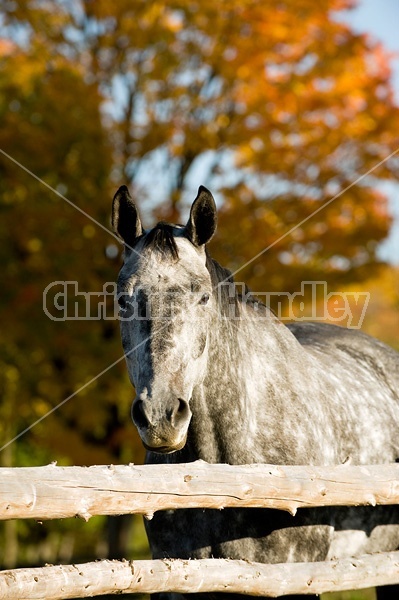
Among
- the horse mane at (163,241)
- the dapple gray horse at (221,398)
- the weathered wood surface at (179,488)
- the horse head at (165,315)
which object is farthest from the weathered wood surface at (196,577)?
the horse mane at (163,241)

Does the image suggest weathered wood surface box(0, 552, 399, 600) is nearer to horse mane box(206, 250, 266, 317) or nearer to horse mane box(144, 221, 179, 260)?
horse mane box(206, 250, 266, 317)

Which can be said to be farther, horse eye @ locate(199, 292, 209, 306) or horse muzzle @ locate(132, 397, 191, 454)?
horse eye @ locate(199, 292, 209, 306)

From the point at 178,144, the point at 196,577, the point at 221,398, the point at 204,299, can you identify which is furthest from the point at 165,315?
the point at 178,144

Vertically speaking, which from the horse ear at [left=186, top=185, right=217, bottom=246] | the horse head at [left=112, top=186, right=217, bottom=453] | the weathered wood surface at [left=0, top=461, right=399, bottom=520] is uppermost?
the horse ear at [left=186, top=185, right=217, bottom=246]

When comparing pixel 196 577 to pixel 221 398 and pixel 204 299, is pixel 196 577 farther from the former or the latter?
pixel 204 299

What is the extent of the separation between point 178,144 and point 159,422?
6950 mm

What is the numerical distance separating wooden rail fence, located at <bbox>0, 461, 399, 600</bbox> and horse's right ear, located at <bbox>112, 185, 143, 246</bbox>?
1521 mm

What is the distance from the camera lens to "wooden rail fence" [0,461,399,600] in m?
3.04

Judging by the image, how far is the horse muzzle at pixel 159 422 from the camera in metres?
3.40

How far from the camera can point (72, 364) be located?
10242 mm

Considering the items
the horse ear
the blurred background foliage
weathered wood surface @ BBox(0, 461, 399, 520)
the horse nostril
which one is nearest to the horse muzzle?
the horse nostril

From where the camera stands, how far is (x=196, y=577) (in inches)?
142

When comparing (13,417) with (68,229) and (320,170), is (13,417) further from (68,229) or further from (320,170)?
(320,170)

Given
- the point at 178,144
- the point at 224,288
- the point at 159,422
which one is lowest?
the point at 159,422
